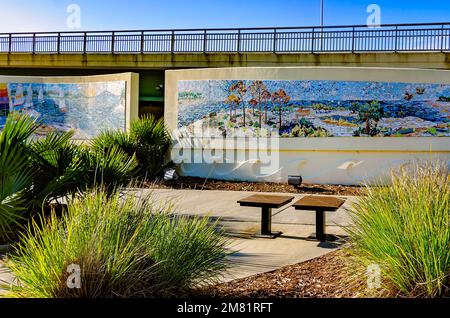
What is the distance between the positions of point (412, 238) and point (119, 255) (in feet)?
8.59

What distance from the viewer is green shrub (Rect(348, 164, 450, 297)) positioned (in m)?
4.50

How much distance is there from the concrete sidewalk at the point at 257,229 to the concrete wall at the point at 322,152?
8.44ft

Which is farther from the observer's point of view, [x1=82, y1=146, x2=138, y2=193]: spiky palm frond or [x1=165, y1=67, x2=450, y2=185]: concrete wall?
[x1=165, y1=67, x2=450, y2=185]: concrete wall

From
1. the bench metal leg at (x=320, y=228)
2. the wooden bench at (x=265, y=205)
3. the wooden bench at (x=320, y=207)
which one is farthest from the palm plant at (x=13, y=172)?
the bench metal leg at (x=320, y=228)

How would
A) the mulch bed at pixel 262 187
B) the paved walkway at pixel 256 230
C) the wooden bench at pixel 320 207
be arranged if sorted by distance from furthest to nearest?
the mulch bed at pixel 262 187, the wooden bench at pixel 320 207, the paved walkway at pixel 256 230

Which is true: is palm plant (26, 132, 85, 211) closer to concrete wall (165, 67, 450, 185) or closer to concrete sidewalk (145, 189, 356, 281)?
concrete sidewalk (145, 189, 356, 281)

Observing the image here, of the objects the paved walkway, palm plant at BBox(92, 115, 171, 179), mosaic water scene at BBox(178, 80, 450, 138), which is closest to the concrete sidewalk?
the paved walkway

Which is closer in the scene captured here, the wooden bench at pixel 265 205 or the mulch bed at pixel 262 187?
the wooden bench at pixel 265 205

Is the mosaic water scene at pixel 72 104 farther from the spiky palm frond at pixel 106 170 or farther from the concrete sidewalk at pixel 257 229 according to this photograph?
the spiky palm frond at pixel 106 170

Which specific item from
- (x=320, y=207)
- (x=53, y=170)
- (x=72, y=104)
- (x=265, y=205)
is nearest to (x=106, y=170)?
(x=53, y=170)

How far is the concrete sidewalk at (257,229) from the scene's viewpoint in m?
6.67

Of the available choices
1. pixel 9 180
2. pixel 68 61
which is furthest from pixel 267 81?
pixel 68 61

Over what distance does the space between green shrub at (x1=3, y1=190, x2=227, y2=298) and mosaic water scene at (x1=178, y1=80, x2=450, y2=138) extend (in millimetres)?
10852

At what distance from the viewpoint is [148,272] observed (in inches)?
172
